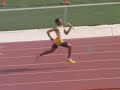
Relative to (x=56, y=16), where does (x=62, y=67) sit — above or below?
above

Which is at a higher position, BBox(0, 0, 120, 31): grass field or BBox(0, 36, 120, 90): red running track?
BBox(0, 36, 120, 90): red running track

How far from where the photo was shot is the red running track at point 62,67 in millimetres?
12055

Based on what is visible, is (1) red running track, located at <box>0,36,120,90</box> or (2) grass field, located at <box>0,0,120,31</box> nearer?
(1) red running track, located at <box>0,36,120,90</box>

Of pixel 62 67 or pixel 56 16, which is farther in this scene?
pixel 56 16

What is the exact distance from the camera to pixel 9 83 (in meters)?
12.6

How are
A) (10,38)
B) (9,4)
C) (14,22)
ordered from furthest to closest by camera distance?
(9,4), (14,22), (10,38)

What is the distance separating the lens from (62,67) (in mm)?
13945

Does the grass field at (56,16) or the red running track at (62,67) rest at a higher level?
the red running track at (62,67)

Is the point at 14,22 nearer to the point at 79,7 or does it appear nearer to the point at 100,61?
the point at 79,7

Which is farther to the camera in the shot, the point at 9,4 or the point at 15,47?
the point at 9,4

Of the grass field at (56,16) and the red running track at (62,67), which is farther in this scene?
the grass field at (56,16)

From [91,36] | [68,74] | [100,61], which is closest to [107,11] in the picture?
[91,36]

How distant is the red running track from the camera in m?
12.1

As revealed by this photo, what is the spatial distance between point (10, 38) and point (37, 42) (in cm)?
130
